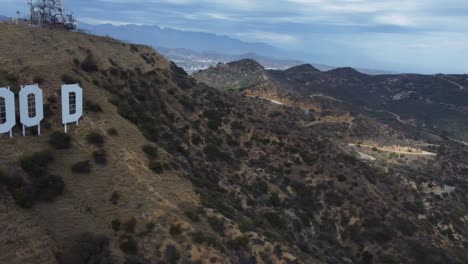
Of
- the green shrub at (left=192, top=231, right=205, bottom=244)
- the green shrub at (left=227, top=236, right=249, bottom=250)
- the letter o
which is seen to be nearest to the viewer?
the green shrub at (left=192, top=231, right=205, bottom=244)

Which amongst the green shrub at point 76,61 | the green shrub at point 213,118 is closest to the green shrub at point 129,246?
the green shrub at point 76,61

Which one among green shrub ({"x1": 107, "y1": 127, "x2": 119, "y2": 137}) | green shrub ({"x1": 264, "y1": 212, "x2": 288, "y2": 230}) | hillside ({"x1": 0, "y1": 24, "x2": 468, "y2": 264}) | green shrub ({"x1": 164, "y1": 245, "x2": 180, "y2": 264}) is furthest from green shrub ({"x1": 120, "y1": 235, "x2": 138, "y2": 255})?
green shrub ({"x1": 264, "y1": 212, "x2": 288, "y2": 230})

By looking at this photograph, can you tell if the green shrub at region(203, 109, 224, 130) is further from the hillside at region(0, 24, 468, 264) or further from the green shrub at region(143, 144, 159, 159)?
the green shrub at region(143, 144, 159, 159)

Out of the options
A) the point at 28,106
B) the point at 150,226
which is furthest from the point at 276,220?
the point at 28,106

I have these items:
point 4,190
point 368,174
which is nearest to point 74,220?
point 4,190

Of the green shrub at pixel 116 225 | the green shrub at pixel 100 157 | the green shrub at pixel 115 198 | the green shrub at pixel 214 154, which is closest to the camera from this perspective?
the green shrub at pixel 116 225

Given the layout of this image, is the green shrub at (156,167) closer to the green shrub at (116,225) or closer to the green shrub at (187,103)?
the green shrub at (116,225)
